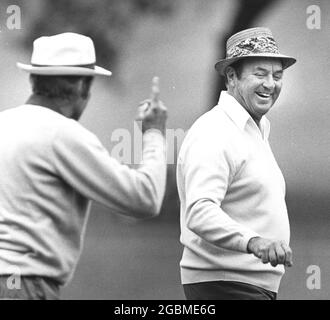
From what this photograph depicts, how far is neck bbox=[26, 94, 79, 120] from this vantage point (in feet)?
9.89

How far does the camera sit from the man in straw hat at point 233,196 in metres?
3.36

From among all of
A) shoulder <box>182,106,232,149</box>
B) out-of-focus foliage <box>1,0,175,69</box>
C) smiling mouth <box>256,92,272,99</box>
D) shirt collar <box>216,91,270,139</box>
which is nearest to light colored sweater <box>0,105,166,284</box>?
shoulder <box>182,106,232,149</box>

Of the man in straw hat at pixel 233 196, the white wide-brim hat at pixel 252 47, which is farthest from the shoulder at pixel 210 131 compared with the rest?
the white wide-brim hat at pixel 252 47

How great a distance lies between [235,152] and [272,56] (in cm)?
44

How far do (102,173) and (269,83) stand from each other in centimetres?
108

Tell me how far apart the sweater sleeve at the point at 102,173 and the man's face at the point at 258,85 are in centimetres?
90

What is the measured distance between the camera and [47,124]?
2.92 m

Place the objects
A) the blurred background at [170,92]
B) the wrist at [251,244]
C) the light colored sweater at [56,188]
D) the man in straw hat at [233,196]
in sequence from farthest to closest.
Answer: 1. the blurred background at [170,92]
2. the man in straw hat at [233,196]
3. the wrist at [251,244]
4. the light colored sweater at [56,188]

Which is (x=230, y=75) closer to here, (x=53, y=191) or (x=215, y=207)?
(x=215, y=207)

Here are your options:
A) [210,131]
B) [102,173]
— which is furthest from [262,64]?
[102,173]

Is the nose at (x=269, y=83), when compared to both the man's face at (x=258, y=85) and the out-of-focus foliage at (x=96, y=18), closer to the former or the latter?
the man's face at (x=258, y=85)

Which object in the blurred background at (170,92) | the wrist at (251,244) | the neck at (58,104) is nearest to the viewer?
the neck at (58,104)
